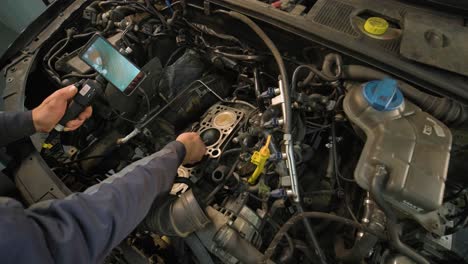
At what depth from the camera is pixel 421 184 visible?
0.73 m

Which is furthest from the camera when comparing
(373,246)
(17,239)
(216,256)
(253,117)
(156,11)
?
(156,11)

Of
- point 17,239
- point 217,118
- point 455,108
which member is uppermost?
point 17,239

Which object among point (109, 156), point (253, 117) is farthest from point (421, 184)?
point (109, 156)

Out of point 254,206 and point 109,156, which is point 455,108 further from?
point 109,156

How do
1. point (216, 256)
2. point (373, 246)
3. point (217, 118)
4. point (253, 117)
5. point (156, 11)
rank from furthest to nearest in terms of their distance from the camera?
point (156, 11) < point (217, 118) < point (253, 117) < point (216, 256) < point (373, 246)

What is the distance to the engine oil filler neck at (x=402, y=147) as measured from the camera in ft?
2.39

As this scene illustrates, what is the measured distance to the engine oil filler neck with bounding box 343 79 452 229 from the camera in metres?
0.73

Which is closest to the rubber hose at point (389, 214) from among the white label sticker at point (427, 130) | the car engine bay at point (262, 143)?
the car engine bay at point (262, 143)

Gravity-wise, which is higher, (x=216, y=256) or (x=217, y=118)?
(x=217, y=118)

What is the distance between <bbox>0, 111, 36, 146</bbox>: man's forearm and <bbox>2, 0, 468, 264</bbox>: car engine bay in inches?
3.7

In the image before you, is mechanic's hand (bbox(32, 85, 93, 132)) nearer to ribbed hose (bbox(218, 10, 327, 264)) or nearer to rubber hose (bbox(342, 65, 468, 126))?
ribbed hose (bbox(218, 10, 327, 264))

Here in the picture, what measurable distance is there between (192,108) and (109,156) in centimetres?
42

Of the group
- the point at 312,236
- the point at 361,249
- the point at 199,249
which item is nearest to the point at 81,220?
the point at 199,249

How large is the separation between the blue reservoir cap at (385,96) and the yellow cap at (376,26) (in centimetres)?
29
